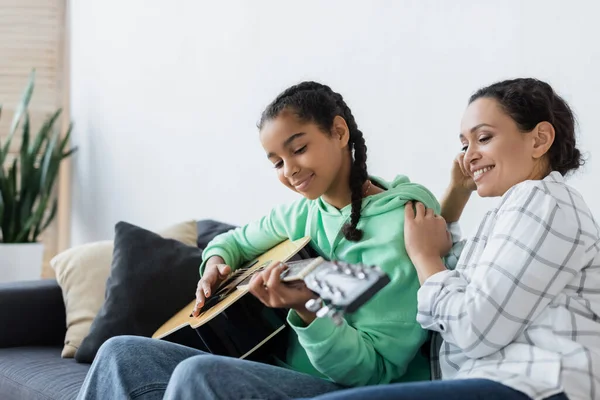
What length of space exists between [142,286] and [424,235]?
108cm

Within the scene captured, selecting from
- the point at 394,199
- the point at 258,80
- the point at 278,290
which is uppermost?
the point at 258,80

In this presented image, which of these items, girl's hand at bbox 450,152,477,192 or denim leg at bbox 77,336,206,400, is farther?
girl's hand at bbox 450,152,477,192

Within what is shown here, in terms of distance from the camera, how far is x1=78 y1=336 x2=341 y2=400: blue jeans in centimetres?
132

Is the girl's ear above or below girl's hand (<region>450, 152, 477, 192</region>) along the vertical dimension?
above

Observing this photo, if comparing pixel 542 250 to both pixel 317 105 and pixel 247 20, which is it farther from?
pixel 247 20

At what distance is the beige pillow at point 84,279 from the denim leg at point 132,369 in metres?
0.89

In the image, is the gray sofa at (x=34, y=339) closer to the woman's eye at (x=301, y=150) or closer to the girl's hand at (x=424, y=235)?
the woman's eye at (x=301, y=150)

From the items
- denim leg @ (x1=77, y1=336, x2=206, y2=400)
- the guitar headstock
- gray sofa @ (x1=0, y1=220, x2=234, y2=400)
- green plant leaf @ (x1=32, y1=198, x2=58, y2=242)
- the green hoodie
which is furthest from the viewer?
green plant leaf @ (x1=32, y1=198, x2=58, y2=242)

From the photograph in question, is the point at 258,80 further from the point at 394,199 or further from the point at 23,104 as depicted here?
the point at 23,104

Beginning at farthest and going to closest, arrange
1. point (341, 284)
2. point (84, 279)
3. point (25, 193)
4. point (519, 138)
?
point (25, 193), point (84, 279), point (519, 138), point (341, 284)

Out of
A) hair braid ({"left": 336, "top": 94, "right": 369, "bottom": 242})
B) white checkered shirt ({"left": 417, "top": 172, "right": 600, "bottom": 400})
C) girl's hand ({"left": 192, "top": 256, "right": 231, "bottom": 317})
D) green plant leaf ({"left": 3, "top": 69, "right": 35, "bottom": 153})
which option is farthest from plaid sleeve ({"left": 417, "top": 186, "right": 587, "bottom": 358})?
green plant leaf ({"left": 3, "top": 69, "right": 35, "bottom": 153})

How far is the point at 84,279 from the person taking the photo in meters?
2.61

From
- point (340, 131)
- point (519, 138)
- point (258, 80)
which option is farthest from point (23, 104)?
point (519, 138)

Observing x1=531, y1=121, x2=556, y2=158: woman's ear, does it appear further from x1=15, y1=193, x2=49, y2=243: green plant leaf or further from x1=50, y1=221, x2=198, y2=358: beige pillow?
x1=15, y1=193, x2=49, y2=243: green plant leaf
